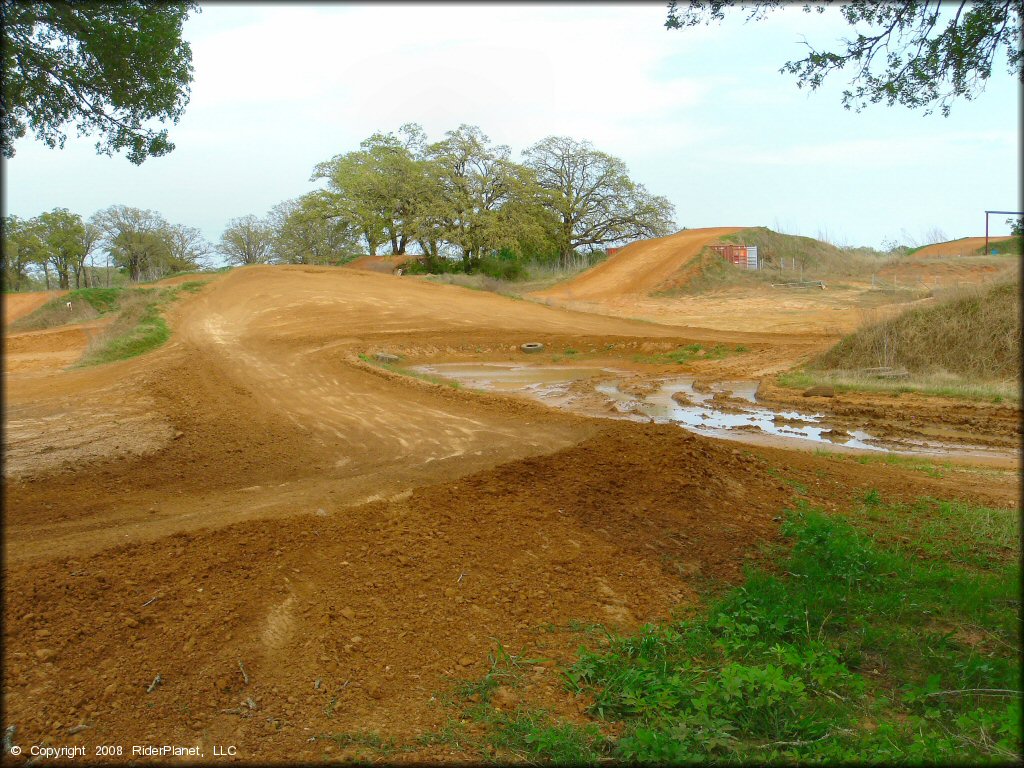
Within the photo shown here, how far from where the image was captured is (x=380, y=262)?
156 feet

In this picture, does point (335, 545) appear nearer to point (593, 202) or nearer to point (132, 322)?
point (132, 322)

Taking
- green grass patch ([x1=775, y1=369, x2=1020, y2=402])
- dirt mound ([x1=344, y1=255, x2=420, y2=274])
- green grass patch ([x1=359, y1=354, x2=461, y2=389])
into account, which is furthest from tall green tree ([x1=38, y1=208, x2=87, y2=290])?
green grass patch ([x1=775, y1=369, x2=1020, y2=402])

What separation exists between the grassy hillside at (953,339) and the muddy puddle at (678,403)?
2.66 metres

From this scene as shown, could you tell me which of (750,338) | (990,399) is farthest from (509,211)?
(990,399)

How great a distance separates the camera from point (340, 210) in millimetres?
44031

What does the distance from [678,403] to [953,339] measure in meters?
5.94

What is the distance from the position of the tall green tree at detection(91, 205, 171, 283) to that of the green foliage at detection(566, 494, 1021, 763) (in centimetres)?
3844

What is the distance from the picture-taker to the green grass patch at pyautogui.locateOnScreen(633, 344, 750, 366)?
18.4 m

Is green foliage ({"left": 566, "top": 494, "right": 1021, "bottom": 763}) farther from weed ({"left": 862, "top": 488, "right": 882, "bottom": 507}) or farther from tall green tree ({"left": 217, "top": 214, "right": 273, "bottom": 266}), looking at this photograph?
tall green tree ({"left": 217, "top": 214, "right": 273, "bottom": 266})

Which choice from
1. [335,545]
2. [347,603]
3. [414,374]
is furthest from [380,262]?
[347,603]

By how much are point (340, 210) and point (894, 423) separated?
127 ft

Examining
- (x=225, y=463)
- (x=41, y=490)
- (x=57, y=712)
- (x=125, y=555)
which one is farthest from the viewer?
(x=225, y=463)

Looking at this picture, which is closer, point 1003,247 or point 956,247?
point 1003,247

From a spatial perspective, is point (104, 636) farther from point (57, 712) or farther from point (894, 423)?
point (894, 423)
